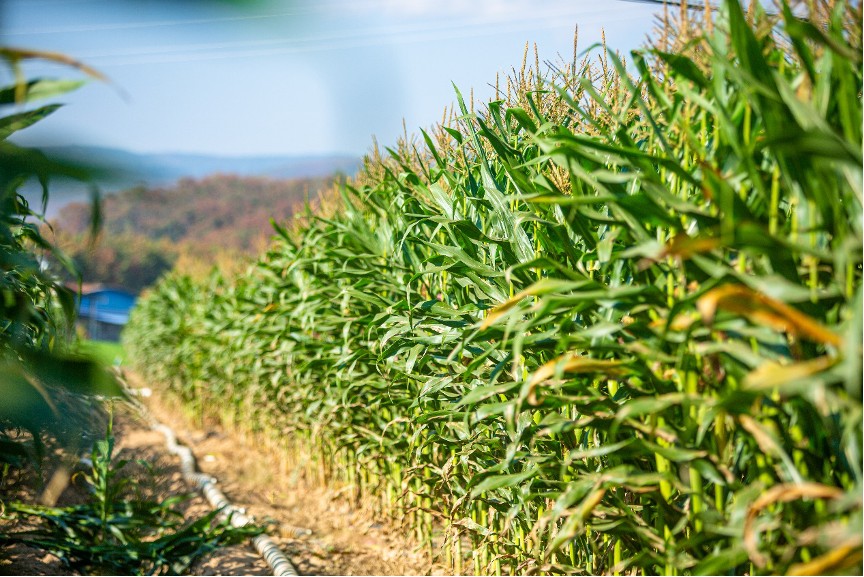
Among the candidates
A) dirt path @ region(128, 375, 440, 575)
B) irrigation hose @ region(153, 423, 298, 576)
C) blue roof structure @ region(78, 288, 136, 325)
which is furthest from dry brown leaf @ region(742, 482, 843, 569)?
blue roof structure @ region(78, 288, 136, 325)

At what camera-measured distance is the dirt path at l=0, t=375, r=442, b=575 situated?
2918 mm

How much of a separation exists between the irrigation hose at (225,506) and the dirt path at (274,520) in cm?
7

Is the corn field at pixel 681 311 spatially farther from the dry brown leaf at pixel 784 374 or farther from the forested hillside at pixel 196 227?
the forested hillside at pixel 196 227

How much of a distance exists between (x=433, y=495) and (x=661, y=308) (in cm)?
165

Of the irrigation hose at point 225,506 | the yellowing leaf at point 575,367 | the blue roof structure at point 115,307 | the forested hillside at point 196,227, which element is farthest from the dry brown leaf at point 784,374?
the blue roof structure at point 115,307

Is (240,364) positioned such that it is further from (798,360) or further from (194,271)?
(798,360)

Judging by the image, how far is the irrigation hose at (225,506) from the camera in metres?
2.86

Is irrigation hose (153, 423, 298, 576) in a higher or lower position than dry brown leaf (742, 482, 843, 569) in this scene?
lower

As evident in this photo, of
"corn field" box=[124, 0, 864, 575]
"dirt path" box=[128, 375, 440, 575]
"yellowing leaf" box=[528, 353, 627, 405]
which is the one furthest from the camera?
"dirt path" box=[128, 375, 440, 575]

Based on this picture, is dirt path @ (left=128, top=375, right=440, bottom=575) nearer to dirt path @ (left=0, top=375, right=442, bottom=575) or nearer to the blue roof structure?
dirt path @ (left=0, top=375, right=442, bottom=575)

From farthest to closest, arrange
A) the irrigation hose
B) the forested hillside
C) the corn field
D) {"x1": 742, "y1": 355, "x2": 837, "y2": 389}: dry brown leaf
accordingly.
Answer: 1. the irrigation hose
2. the corn field
3. {"x1": 742, "y1": 355, "x2": 837, "y2": 389}: dry brown leaf
4. the forested hillside

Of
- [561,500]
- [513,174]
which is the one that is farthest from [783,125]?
[561,500]

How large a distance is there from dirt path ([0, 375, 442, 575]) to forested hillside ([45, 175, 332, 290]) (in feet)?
3.41

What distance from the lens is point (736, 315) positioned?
40.3 inches
